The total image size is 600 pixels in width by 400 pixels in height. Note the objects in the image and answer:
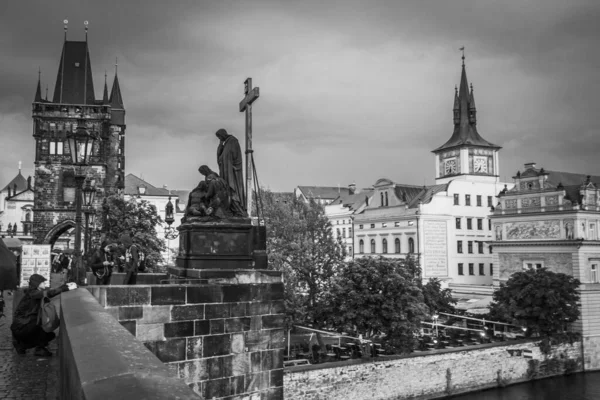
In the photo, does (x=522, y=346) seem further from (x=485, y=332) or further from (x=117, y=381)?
(x=117, y=381)

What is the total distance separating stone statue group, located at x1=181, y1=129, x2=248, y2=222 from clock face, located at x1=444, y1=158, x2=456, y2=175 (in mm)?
49792

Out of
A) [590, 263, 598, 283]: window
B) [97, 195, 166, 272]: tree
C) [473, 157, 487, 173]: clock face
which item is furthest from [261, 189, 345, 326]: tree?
[473, 157, 487, 173]: clock face

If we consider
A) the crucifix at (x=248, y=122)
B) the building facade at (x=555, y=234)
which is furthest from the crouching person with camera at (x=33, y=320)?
the building facade at (x=555, y=234)

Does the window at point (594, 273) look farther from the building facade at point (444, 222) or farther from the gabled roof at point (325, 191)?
the gabled roof at point (325, 191)

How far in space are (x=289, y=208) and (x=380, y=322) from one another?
16125 millimetres

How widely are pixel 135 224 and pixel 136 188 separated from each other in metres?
47.4

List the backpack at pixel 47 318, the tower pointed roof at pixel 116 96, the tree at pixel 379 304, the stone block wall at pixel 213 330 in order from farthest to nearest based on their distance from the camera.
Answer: the tower pointed roof at pixel 116 96
the tree at pixel 379 304
the stone block wall at pixel 213 330
the backpack at pixel 47 318

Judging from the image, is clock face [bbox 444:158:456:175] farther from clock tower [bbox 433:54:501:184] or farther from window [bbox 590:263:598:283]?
window [bbox 590:263:598:283]

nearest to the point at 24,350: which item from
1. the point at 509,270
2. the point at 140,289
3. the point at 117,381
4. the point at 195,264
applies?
the point at 140,289

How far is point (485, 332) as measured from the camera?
32.8 m

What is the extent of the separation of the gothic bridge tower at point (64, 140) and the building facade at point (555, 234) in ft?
113

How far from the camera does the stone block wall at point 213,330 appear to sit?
337 inches

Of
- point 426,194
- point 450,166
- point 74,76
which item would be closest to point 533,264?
point 426,194

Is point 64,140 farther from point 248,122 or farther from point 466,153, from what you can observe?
point 248,122
